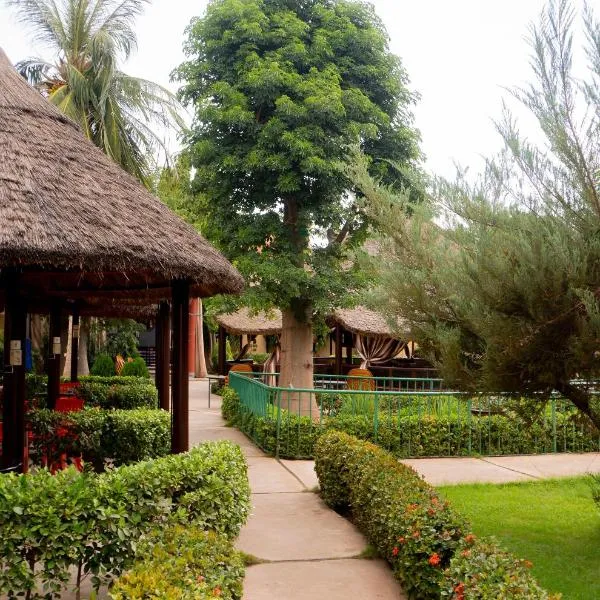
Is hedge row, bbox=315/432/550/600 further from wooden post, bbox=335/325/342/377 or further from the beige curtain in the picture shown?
wooden post, bbox=335/325/342/377

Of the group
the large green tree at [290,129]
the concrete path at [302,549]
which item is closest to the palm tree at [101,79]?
the large green tree at [290,129]

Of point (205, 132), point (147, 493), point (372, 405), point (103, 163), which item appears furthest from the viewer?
point (205, 132)

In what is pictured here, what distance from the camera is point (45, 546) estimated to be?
4.54m

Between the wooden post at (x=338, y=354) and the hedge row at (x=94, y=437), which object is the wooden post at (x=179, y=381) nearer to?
the hedge row at (x=94, y=437)

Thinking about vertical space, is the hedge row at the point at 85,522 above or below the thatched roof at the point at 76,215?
below

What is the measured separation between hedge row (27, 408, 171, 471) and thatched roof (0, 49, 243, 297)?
176 centimetres

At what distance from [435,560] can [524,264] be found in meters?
2.10

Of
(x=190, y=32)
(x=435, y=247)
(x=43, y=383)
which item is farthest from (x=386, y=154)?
(x=43, y=383)

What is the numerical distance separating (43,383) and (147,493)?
513 inches

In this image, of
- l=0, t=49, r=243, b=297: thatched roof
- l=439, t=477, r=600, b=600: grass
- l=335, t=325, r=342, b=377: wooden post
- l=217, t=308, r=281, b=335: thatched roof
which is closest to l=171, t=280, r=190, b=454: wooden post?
l=0, t=49, r=243, b=297: thatched roof

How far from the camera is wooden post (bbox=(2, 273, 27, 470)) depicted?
20.7 feet

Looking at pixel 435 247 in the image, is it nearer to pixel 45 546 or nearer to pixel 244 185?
pixel 45 546

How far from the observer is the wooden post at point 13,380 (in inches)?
249

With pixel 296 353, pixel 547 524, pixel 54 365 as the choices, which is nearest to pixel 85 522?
pixel 547 524
